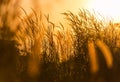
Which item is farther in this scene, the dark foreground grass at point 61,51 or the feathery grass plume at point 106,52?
the feathery grass plume at point 106,52

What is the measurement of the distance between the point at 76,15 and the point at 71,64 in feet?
4.92

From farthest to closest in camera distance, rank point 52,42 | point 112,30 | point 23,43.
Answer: point 112,30
point 52,42
point 23,43

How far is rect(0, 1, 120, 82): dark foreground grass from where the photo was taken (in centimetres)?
341

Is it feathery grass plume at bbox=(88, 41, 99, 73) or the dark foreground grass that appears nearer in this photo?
the dark foreground grass

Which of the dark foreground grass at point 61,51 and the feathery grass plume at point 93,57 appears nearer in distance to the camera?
the dark foreground grass at point 61,51

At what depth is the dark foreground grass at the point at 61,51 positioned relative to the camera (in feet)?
11.2

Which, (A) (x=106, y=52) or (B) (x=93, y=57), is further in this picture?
(B) (x=93, y=57)

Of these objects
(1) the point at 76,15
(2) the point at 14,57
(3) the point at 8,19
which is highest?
(1) the point at 76,15

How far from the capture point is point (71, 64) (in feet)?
16.4

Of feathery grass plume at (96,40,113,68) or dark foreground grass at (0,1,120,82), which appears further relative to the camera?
feathery grass plume at (96,40,113,68)

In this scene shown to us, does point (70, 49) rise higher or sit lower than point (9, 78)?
higher

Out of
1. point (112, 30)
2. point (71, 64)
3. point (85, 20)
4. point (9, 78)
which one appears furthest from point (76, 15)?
point (9, 78)

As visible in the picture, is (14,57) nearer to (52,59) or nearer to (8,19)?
(8,19)

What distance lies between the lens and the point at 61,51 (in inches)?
204
